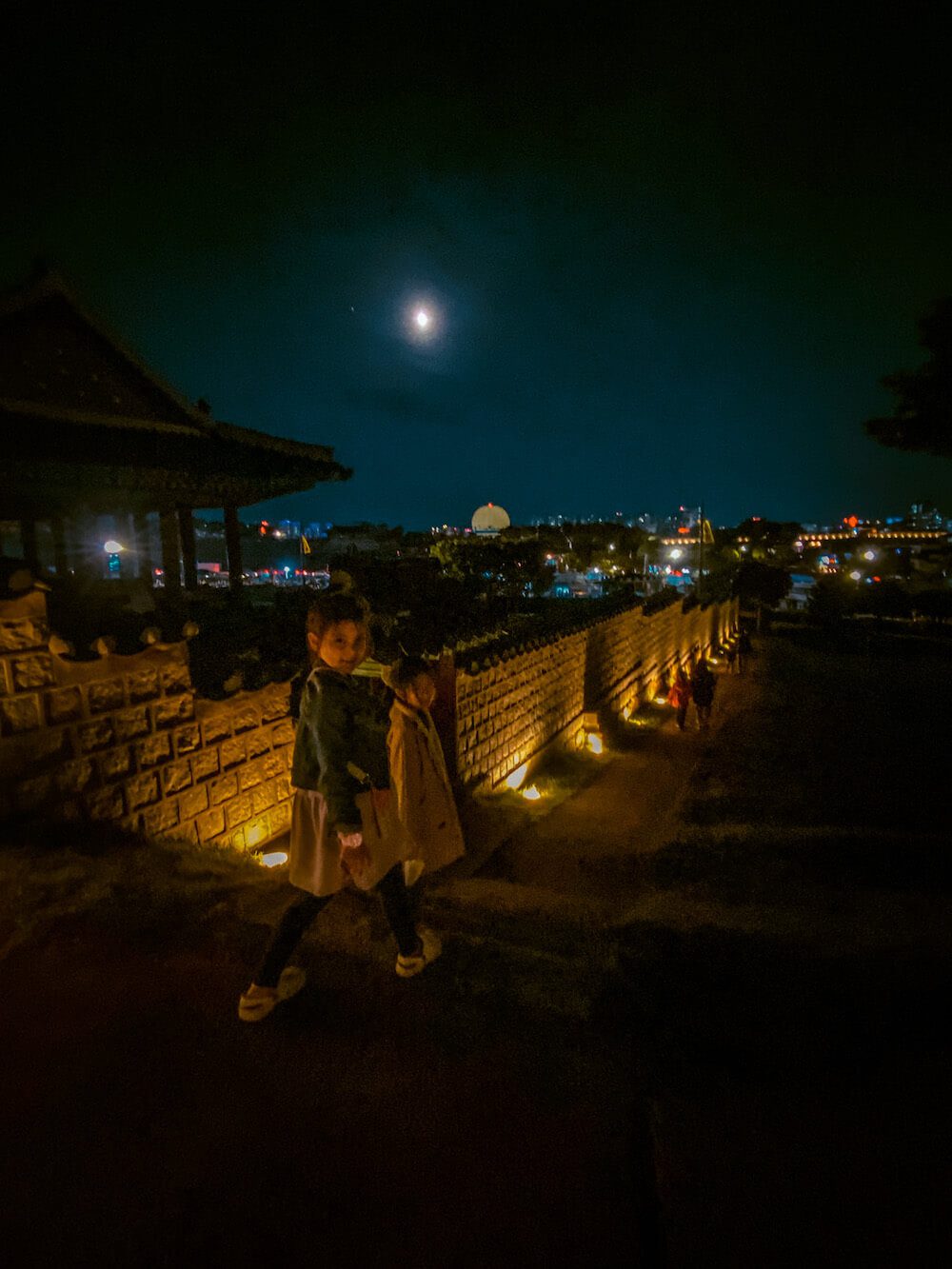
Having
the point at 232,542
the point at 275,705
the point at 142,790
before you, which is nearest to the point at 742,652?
the point at 232,542

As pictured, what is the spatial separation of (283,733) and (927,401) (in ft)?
61.3

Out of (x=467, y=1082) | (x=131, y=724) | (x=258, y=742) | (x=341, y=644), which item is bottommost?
(x=467, y=1082)

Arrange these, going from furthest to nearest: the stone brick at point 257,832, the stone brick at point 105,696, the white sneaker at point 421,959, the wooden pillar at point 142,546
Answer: the wooden pillar at point 142,546, the stone brick at point 257,832, the stone brick at point 105,696, the white sneaker at point 421,959

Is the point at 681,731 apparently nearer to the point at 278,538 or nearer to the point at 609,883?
the point at 609,883

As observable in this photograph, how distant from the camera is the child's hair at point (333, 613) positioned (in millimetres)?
2789

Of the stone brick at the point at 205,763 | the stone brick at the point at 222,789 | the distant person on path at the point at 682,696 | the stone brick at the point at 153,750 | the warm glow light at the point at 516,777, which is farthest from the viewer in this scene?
the distant person on path at the point at 682,696

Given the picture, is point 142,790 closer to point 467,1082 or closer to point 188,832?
point 188,832

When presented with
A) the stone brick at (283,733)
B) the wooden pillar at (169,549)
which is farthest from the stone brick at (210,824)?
the wooden pillar at (169,549)

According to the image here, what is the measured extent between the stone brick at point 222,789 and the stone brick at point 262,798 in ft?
0.84

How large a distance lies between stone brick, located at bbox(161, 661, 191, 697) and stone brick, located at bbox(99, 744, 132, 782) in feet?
1.64

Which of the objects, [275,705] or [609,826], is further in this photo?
[609,826]

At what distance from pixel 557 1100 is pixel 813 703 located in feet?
53.7

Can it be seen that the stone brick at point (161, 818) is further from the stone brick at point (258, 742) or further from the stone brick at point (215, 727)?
the stone brick at point (258, 742)

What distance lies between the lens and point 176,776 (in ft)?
15.2
